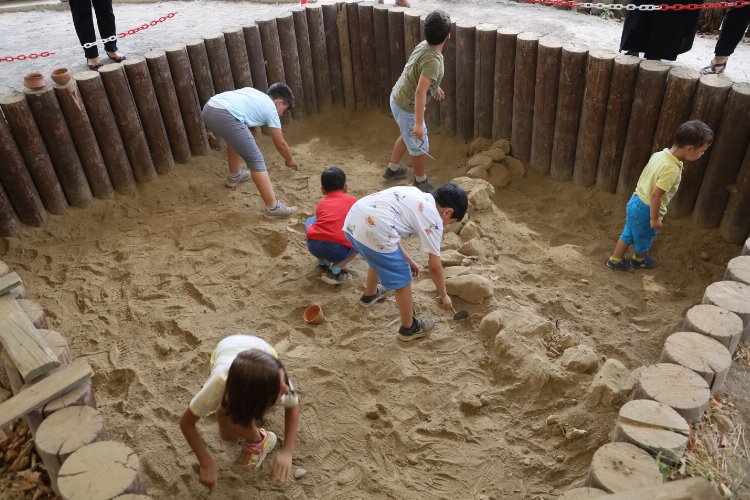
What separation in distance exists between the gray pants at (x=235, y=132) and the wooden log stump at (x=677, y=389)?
3542mm

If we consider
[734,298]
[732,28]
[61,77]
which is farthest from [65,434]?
[732,28]

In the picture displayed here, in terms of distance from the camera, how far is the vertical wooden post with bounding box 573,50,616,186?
16.1ft

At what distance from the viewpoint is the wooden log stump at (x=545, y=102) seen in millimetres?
5180

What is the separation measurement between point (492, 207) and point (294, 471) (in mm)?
2824

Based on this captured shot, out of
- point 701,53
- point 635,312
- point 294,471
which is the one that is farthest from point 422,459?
point 701,53


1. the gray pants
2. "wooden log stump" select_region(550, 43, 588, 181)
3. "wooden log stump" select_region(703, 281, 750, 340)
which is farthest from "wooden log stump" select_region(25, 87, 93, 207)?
"wooden log stump" select_region(703, 281, 750, 340)

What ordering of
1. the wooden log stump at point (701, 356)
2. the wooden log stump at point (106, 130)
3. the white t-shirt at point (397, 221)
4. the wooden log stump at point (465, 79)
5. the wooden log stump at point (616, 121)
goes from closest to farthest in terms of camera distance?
the wooden log stump at point (701, 356)
the white t-shirt at point (397, 221)
the wooden log stump at point (616, 121)
the wooden log stump at point (106, 130)
the wooden log stump at point (465, 79)

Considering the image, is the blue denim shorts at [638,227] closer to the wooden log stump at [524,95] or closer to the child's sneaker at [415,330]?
the wooden log stump at [524,95]

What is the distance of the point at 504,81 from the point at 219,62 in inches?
102

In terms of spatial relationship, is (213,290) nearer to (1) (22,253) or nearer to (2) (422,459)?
(1) (22,253)

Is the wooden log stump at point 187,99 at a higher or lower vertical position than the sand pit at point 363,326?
higher

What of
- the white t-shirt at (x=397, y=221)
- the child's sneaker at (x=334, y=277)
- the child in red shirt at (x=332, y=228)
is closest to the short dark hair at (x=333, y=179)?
the child in red shirt at (x=332, y=228)

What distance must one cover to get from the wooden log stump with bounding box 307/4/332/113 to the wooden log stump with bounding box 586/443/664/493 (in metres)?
5.08

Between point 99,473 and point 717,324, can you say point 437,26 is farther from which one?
point 99,473
